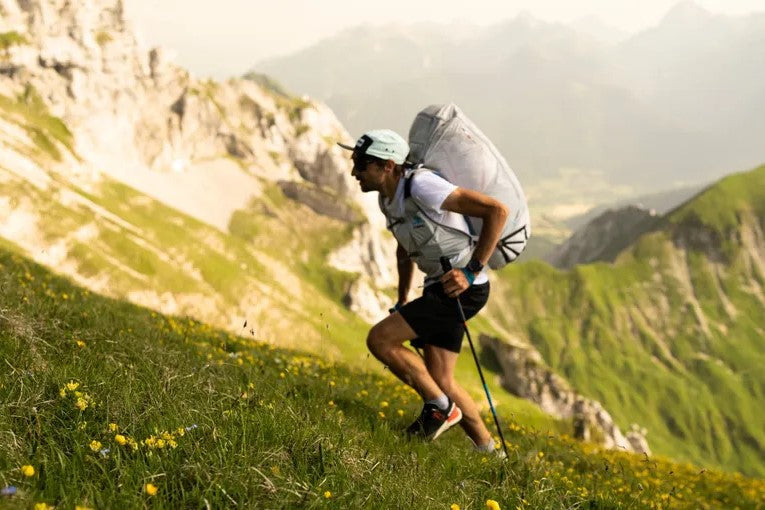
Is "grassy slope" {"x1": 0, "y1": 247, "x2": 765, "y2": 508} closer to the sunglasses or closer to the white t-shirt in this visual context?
the white t-shirt

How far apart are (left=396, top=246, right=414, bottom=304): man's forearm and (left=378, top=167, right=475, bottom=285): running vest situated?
0.96m

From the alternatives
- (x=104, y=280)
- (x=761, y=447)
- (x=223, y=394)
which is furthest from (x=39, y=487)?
(x=761, y=447)

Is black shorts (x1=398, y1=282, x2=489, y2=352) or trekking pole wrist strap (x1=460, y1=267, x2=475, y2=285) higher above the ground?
trekking pole wrist strap (x1=460, y1=267, x2=475, y2=285)

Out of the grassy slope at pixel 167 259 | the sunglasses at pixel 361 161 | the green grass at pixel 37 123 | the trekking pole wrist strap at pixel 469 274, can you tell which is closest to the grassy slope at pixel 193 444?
the trekking pole wrist strap at pixel 469 274

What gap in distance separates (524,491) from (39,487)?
352cm

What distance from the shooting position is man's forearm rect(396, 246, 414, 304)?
Result: 7876 millimetres

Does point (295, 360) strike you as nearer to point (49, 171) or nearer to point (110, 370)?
point (110, 370)

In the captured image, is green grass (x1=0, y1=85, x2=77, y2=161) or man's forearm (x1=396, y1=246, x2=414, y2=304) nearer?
man's forearm (x1=396, y1=246, x2=414, y2=304)

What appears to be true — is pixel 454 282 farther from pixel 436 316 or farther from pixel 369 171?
pixel 369 171

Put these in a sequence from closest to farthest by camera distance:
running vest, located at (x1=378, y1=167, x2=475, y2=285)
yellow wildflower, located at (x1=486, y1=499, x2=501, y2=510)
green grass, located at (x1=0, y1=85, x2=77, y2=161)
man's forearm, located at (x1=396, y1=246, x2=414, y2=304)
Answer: yellow wildflower, located at (x1=486, y1=499, x2=501, y2=510) → running vest, located at (x1=378, y1=167, x2=475, y2=285) → man's forearm, located at (x1=396, y1=246, x2=414, y2=304) → green grass, located at (x1=0, y1=85, x2=77, y2=161)

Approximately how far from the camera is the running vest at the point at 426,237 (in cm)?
645

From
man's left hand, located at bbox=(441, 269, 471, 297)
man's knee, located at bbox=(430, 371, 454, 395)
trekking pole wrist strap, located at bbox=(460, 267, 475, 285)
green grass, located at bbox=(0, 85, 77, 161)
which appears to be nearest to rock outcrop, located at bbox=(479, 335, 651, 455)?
green grass, located at bbox=(0, 85, 77, 161)

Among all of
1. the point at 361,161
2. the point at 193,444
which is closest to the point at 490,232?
the point at 361,161

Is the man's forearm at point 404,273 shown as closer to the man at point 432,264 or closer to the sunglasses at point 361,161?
the man at point 432,264
